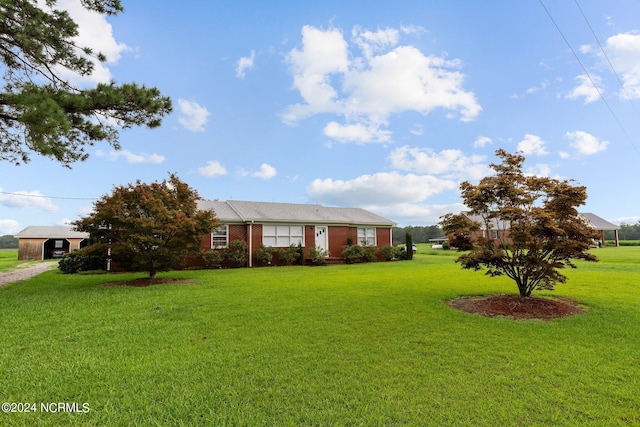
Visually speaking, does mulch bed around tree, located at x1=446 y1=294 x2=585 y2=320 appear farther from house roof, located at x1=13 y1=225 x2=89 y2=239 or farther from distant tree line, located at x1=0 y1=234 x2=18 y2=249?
distant tree line, located at x1=0 y1=234 x2=18 y2=249

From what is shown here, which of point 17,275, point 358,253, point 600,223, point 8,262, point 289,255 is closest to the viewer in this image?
point 17,275

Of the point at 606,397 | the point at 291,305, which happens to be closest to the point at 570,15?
the point at 606,397

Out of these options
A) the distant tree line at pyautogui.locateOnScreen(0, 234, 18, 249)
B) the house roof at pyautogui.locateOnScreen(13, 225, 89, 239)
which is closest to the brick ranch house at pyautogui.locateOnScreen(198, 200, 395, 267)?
the house roof at pyautogui.locateOnScreen(13, 225, 89, 239)

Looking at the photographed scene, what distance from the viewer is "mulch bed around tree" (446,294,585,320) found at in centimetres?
645

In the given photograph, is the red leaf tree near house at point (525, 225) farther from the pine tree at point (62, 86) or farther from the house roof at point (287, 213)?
the house roof at point (287, 213)

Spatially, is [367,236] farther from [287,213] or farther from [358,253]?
[287,213]

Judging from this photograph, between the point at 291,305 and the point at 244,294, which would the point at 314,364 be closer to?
the point at 291,305

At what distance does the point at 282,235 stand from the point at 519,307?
49.2 ft

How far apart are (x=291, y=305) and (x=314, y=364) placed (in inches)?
135

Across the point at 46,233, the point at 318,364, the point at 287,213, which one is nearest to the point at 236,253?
the point at 287,213

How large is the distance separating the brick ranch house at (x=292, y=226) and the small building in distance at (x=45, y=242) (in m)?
19.2

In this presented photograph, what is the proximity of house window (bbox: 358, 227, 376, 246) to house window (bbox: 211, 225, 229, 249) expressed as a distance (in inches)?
378

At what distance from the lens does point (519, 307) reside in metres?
6.85

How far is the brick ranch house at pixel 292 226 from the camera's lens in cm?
1880
